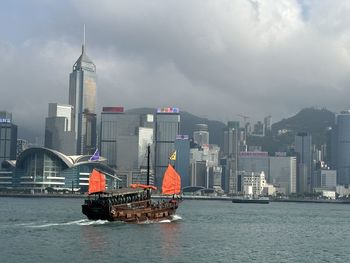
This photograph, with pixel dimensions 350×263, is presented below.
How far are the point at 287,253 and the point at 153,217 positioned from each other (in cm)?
4008

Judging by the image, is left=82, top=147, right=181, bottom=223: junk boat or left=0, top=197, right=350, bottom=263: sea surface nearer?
left=0, top=197, right=350, bottom=263: sea surface

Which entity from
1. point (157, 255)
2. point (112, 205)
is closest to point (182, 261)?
point (157, 255)

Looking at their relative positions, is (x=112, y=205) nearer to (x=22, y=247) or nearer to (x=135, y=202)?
(x=135, y=202)

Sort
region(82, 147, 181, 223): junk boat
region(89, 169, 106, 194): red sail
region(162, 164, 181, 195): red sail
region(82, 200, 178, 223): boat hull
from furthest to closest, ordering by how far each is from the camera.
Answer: region(162, 164, 181, 195): red sail, region(89, 169, 106, 194): red sail, region(82, 147, 181, 223): junk boat, region(82, 200, 178, 223): boat hull

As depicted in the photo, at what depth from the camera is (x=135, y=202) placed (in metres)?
114

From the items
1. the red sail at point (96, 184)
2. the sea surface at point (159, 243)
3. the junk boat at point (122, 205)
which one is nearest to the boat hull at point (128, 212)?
the junk boat at point (122, 205)

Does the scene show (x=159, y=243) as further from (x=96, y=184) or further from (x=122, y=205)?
(x=96, y=184)

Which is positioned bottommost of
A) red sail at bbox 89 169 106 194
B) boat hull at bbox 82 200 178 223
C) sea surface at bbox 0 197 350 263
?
sea surface at bbox 0 197 350 263

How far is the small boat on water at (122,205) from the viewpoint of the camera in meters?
108

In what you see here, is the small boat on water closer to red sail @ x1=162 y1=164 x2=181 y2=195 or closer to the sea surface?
the sea surface

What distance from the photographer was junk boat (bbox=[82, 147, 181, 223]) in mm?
107625

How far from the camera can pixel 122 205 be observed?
10988cm

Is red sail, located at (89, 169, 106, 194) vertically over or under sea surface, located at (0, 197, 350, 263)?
over

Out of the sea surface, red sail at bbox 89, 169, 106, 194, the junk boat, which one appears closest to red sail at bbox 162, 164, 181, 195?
the junk boat
